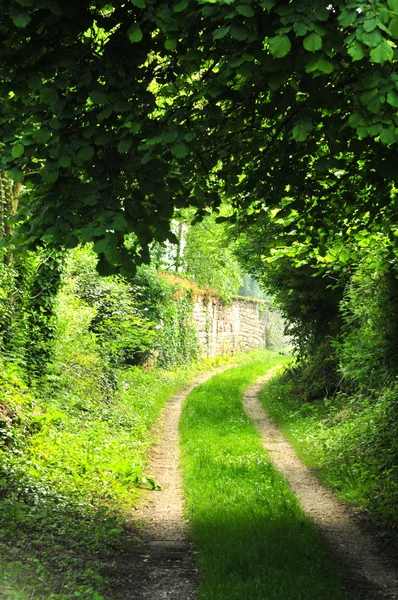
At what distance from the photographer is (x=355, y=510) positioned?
945 cm

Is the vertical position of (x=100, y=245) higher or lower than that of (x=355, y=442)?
higher

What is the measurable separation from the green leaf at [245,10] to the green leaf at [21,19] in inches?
68.6

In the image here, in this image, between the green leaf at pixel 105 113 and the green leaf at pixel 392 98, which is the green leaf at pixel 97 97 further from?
the green leaf at pixel 392 98

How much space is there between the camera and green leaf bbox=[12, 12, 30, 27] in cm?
532

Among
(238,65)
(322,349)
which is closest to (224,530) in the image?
(238,65)

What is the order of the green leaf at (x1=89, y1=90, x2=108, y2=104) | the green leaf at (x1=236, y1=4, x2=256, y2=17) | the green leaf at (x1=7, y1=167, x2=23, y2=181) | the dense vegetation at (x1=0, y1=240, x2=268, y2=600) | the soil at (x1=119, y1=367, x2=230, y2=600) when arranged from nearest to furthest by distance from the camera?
the green leaf at (x1=236, y1=4, x2=256, y2=17), the green leaf at (x1=89, y1=90, x2=108, y2=104), the green leaf at (x1=7, y1=167, x2=23, y2=181), the soil at (x1=119, y1=367, x2=230, y2=600), the dense vegetation at (x1=0, y1=240, x2=268, y2=600)

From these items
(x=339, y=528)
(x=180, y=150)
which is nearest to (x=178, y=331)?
(x=339, y=528)

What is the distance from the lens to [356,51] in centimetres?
464

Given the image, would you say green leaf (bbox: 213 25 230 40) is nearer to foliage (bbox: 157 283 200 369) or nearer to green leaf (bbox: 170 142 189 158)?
green leaf (bbox: 170 142 189 158)

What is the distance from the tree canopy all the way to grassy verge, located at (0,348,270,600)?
2.95m

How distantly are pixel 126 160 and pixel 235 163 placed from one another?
2.00m

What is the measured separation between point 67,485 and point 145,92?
233 inches

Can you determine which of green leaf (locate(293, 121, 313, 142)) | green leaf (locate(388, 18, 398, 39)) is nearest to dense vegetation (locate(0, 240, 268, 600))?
green leaf (locate(293, 121, 313, 142))

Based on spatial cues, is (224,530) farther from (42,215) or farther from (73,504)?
(42,215)
